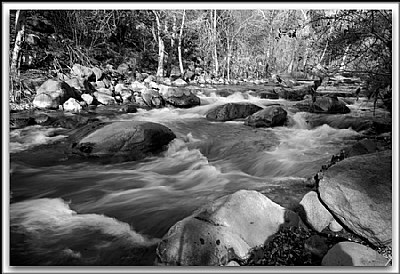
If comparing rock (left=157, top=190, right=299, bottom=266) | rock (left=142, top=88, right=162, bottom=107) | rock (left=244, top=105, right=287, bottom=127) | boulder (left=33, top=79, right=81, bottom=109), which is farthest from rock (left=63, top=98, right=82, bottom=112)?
rock (left=157, top=190, right=299, bottom=266)

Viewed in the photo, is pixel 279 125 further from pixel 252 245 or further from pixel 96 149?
pixel 252 245

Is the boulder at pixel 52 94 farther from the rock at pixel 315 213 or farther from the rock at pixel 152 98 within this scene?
the rock at pixel 315 213

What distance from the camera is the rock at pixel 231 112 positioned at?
6559 mm

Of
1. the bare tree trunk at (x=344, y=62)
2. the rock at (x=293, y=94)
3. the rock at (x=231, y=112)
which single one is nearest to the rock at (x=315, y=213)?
the bare tree trunk at (x=344, y=62)

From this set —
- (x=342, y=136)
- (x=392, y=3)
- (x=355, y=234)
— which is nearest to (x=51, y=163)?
(x=355, y=234)

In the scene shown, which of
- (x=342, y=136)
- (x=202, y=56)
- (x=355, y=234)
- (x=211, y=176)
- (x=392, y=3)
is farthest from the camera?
(x=202, y=56)

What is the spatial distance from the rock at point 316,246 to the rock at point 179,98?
20.1ft

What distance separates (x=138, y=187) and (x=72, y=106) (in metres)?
4.33

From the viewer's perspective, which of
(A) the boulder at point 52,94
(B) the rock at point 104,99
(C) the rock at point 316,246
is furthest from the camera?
(B) the rock at point 104,99

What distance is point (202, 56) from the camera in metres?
14.7

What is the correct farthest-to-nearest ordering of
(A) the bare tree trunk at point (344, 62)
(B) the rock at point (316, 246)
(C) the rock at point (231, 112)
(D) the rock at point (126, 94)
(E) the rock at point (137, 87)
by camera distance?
(E) the rock at point (137, 87) → (D) the rock at point (126, 94) → (C) the rock at point (231, 112) → (A) the bare tree trunk at point (344, 62) → (B) the rock at point (316, 246)

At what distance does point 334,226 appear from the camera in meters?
2.29

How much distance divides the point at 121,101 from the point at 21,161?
465 cm

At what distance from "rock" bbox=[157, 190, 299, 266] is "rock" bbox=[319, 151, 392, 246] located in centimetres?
36
